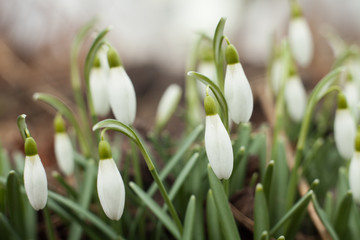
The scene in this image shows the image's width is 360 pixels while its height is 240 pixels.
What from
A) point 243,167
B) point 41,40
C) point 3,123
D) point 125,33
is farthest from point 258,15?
point 243,167

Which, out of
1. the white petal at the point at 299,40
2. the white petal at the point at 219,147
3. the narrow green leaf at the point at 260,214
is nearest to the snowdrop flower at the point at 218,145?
the white petal at the point at 219,147

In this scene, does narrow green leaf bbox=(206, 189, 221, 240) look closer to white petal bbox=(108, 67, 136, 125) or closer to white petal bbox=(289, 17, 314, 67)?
white petal bbox=(108, 67, 136, 125)

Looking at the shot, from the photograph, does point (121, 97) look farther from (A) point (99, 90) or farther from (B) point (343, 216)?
(B) point (343, 216)

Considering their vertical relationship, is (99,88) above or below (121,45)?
below

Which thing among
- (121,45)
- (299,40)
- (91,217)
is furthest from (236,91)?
(121,45)

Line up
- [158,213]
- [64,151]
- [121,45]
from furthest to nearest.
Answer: [121,45], [64,151], [158,213]

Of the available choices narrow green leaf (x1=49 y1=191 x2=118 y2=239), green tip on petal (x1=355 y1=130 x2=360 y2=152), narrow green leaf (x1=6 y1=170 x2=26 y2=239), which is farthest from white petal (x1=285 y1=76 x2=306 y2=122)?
narrow green leaf (x1=6 y1=170 x2=26 y2=239)
